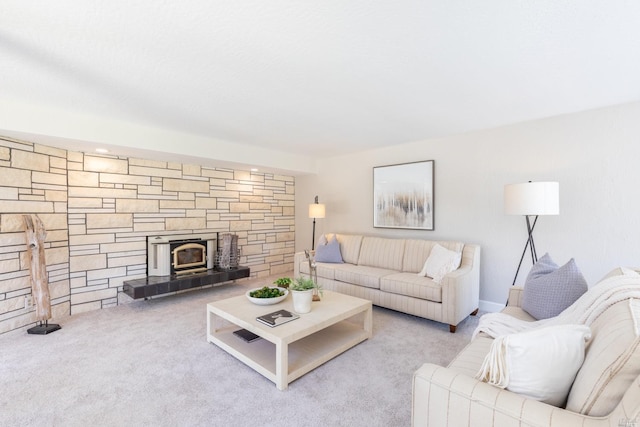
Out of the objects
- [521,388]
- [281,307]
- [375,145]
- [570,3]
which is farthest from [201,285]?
[570,3]

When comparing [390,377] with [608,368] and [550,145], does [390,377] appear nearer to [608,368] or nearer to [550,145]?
[608,368]

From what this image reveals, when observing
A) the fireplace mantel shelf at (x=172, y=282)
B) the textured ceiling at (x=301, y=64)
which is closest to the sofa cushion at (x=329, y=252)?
the fireplace mantel shelf at (x=172, y=282)

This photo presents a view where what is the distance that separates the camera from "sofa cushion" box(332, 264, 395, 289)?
3625 millimetres

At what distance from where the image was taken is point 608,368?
36.3 inches

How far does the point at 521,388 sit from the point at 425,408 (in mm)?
357

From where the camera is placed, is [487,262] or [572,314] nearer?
[572,314]

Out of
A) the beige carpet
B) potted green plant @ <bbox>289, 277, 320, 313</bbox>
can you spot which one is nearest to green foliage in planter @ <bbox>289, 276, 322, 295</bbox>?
potted green plant @ <bbox>289, 277, 320, 313</bbox>

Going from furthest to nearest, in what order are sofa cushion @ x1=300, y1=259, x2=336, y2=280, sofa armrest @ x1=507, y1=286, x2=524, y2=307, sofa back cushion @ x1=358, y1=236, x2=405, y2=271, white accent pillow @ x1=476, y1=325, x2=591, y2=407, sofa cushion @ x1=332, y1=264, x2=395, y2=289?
sofa cushion @ x1=300, y1=259, x2=336, y2=280 < sofa back cushion @ x1=358, y1=236, x2=405, y2=271 < sofa cushion @ x1=332, y1=264, x2=395, y2=289 < sofa armrest @ x1=507, y1=286, x2=524, y2=307 < white accent pillow @ x1=476, y1=325, x2=591, y2=407

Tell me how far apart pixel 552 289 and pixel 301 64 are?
229cm

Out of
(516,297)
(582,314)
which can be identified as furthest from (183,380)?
(516,297)

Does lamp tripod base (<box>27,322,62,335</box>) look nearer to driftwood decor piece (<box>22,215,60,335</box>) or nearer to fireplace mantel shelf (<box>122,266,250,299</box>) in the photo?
driftwood decor piece (<box>22,215,60,335</box>)

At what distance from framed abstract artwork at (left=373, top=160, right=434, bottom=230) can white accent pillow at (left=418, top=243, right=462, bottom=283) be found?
61cm

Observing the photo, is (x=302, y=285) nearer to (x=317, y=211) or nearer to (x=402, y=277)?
(x=402, y=277)

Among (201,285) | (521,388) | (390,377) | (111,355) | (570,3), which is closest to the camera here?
(521,388)
